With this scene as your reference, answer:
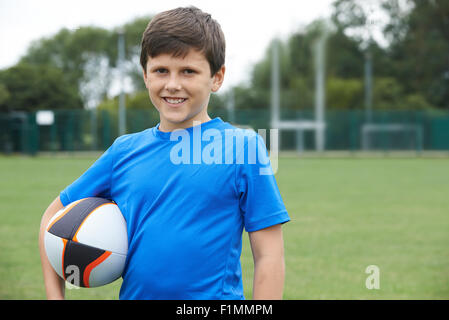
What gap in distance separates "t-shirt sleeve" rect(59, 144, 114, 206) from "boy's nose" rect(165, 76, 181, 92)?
1.10 feet

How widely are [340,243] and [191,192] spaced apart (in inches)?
214

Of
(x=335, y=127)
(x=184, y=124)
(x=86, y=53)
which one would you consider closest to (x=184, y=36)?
(x=184, y=124)

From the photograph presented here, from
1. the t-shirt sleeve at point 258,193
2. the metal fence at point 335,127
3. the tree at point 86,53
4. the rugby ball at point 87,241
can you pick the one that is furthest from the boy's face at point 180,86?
the tree at point 86,53

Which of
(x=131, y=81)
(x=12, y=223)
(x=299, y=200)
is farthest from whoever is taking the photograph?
(x=131, y=81)

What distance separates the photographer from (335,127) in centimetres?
3525

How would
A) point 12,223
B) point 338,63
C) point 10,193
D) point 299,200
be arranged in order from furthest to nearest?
point 338,63
point 10,193
point 299,200
point 12,223

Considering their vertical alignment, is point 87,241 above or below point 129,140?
below

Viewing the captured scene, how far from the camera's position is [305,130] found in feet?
116

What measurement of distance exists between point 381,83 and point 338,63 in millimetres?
6203

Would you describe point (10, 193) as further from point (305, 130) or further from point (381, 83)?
point (381, 83)

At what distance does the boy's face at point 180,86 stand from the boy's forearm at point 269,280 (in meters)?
0.53

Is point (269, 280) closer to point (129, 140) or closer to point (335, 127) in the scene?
point (129, 140)

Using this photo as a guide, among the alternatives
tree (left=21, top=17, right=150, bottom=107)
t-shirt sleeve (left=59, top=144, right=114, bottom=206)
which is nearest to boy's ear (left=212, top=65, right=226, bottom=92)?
t-shirt sleeve (left=59, top=144, right=114, bottom=206)

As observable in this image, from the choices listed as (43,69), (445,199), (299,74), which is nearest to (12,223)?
(445,199)
